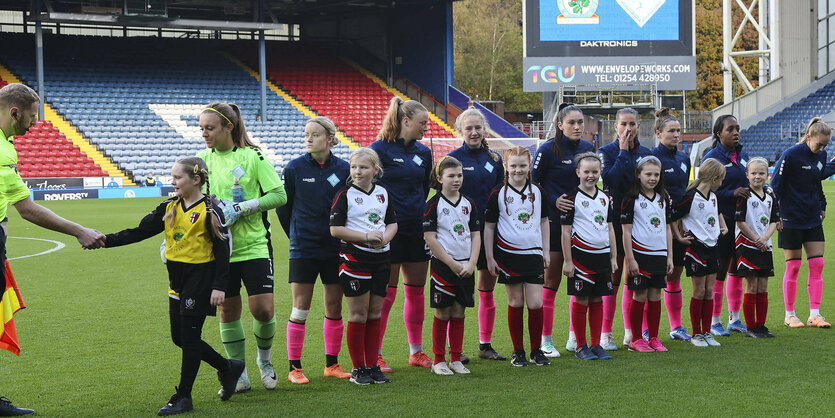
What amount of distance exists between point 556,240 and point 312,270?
1.95 meters

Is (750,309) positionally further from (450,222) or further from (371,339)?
(371,339)

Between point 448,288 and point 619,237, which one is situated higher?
point 619,237

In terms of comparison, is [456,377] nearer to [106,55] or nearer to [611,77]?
[611,77]

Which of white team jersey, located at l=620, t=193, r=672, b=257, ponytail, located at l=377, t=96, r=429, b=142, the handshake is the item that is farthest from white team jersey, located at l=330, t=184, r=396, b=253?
white team jersey, located at l=620, t=193, r=672, b=257

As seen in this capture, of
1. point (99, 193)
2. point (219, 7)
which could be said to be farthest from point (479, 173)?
point (219, 7)

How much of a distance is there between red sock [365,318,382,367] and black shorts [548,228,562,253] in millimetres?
1626

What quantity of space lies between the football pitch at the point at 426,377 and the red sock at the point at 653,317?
0.21 m

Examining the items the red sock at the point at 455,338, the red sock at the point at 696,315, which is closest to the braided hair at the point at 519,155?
the red sock at the point at 455,338

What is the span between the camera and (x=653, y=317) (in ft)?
21.5

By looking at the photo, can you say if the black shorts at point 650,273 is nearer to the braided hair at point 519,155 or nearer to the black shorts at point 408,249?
the braided hair at point 519,155

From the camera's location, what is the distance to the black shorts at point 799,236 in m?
7.54

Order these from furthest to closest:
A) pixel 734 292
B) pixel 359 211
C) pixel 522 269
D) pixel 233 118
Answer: pixel 734 292 < pixel 522 269 < pixel 359 211 < pixel 233 118

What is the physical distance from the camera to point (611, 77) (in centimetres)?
3588

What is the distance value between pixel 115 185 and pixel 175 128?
14.8 ft
